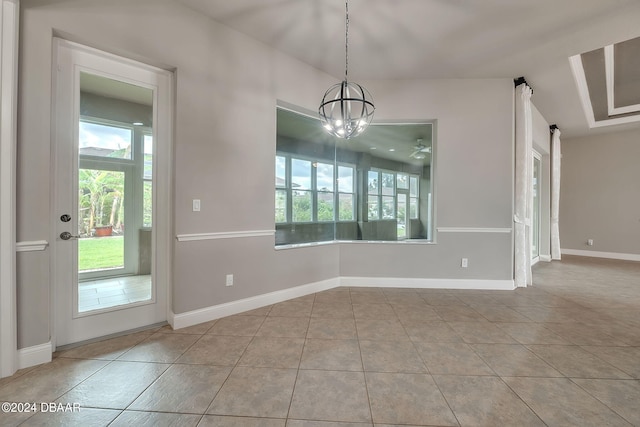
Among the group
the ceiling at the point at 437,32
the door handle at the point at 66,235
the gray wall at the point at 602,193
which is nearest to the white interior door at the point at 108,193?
the door handle at the point at 66,235

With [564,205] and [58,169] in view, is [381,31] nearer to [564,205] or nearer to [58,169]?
[58,169]

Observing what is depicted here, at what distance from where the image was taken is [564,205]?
22.4 feet

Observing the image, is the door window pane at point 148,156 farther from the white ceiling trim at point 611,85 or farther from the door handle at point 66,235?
the white ceiling trim at point 611,85

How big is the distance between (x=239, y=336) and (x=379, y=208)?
2860 mm

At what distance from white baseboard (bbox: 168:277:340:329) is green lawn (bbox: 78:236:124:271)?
0.74 m

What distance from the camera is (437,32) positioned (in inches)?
→ 111

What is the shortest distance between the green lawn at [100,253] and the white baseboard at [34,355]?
59cm

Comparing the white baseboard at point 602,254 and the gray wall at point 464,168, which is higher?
the gray wall at point 464,168

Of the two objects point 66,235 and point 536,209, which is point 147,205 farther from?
point 536,209

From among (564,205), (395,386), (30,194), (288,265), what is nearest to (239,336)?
(288,265)

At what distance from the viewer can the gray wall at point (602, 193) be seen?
19.8 ft

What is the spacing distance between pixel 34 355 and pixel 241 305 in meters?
1.58

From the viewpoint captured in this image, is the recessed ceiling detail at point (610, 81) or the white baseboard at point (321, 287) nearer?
the white baseboard at point (321, 287)

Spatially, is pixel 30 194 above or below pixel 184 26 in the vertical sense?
below
